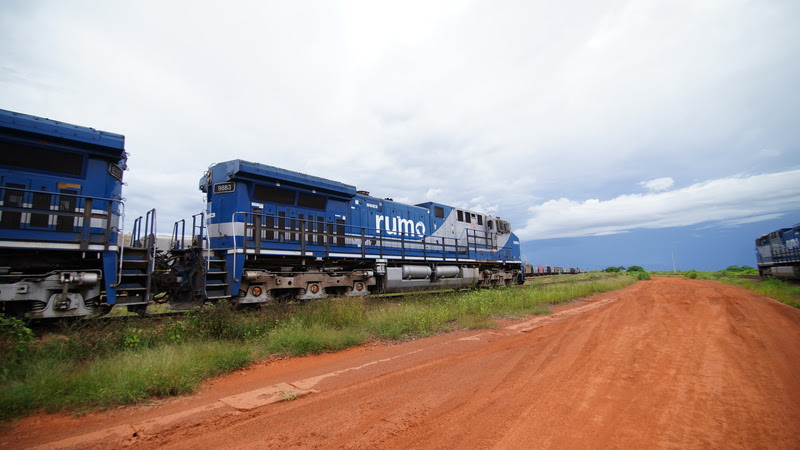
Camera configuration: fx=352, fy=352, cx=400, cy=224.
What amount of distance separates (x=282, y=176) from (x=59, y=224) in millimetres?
4983

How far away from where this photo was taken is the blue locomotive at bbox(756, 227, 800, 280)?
23.1 meters

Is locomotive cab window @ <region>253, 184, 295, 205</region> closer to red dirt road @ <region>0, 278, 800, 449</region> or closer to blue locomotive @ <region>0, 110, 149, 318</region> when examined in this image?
blue locomotive @ <region>0, 110, 149, 318</region>

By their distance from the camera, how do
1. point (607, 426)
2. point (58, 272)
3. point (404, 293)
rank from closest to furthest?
1. point (607, 426)
2. point (58, 272)
3. point (404, 293)

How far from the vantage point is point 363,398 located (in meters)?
4.07

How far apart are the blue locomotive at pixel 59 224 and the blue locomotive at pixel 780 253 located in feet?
115

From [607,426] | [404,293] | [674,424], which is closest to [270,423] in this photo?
[607,426]

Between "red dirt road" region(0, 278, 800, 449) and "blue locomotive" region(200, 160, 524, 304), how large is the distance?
398cm

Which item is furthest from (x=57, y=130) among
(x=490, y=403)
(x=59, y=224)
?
(x=490, y=403)

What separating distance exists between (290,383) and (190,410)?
120cm

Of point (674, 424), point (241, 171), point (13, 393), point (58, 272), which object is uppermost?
point (241, 171)

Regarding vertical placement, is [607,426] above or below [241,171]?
below

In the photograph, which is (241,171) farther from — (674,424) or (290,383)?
(674,424)

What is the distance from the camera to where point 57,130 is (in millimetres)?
6754

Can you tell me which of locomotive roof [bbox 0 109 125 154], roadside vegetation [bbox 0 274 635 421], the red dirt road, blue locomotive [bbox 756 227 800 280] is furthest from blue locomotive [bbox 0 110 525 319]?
blue locomotive [bbox 756 227 800 280]
